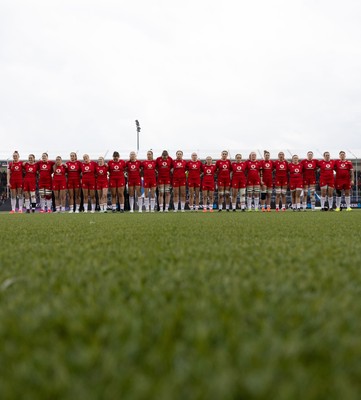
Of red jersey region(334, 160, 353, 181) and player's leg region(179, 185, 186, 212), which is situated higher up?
red jersey region(334, 160, 353, 181)

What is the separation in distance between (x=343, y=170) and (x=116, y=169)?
271 inches

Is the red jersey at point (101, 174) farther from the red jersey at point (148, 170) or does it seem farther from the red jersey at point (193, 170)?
the red jersey at point (193, 170)

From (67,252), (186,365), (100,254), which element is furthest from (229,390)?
(67,252)

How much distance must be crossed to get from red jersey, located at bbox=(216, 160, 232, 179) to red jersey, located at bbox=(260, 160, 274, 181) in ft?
3.67

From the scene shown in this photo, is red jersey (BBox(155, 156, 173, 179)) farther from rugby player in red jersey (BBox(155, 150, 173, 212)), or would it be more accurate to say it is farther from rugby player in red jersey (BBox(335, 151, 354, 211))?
rugby player in red jersey (BBox(335, 151, 354, 211))

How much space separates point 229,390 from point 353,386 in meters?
0.23

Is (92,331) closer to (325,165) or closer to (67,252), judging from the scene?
(67,252)

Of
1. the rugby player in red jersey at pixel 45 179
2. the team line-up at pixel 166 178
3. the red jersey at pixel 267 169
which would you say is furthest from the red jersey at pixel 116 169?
the red jersey at pixel 267 169

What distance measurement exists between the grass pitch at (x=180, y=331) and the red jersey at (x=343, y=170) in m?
13.1

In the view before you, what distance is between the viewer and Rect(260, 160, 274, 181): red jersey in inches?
587

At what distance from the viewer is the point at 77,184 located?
14.5m

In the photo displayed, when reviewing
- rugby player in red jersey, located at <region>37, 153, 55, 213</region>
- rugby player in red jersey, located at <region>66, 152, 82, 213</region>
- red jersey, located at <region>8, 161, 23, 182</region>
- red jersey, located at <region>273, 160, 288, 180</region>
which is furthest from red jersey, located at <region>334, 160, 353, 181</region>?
red jersey, located at <region>8, 161, 23, 182</region>

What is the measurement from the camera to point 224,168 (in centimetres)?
1457

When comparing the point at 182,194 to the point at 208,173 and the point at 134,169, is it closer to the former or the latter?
the point at 208,173
